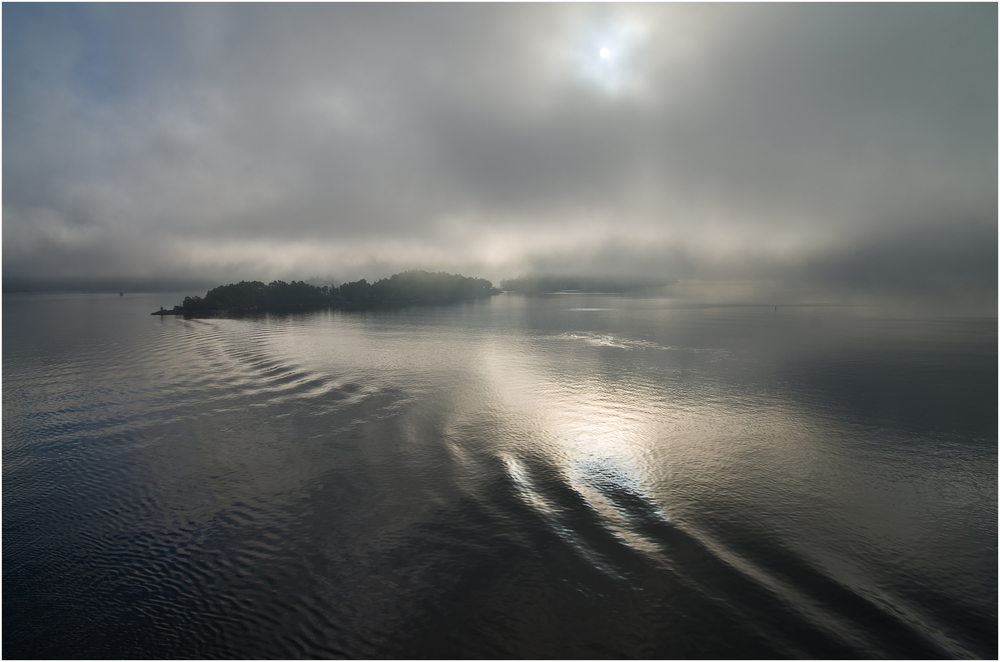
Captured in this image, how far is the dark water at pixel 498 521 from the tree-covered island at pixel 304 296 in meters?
95.9

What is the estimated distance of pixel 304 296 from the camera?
153m

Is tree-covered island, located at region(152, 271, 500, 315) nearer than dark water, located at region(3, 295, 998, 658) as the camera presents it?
No

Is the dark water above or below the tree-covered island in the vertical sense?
below

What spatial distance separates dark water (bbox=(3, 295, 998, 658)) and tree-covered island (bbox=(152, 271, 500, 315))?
95904 millimetres

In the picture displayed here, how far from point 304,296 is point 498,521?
512 feet

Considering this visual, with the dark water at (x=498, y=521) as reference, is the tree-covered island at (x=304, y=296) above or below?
above

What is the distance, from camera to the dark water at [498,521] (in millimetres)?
10492

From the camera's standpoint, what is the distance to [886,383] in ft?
115

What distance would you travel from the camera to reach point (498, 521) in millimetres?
14758

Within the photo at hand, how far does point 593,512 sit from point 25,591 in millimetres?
16505

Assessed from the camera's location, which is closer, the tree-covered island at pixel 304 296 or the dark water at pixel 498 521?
the dark water at pixel 498 521

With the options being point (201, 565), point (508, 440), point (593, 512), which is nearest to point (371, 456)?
point (508, 440)

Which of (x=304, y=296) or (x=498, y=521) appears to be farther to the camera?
Answer: (x=304, y=296)

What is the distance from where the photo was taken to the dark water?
10492 mm
